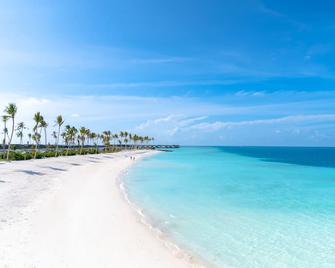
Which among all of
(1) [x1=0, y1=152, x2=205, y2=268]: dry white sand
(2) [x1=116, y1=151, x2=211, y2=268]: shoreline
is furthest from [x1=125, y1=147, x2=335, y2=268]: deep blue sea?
(1) [x1=0, y1=152, x2=205, y2=268]: dry white sand

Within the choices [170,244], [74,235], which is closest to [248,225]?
[170,244]

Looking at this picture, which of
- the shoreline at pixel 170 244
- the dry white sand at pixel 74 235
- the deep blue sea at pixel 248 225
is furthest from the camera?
the deep blue sea at pixel 248 225

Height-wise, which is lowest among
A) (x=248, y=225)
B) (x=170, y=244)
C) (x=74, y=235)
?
(x=248, y=225)

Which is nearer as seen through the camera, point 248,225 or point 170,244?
point 170,244

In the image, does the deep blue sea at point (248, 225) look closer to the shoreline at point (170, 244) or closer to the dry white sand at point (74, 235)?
the shoreline at point (170, 244)

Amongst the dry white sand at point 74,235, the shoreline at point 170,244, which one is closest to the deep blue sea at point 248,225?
the shoreline at point 170,244

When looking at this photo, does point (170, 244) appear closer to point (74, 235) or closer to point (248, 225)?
point (74, 235)

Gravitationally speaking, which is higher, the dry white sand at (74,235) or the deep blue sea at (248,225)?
the dry white sand at (74,235)

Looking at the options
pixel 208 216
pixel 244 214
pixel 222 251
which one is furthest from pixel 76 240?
pixel 244 214

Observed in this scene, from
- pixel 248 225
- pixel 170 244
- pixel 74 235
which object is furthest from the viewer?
pixel 248 225

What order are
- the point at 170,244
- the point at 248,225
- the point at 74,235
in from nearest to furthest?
the point at 74,235 < the point at 170,244 < the point at 248,225

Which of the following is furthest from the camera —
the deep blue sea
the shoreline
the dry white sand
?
the deep blue sea

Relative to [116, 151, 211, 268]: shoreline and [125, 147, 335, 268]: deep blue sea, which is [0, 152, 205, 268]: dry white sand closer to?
[116, 151, 211, 268]: shoreline

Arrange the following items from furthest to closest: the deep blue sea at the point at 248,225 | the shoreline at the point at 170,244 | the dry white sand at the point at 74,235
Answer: the deep blue sea at the point at 248,225
the shoreline at the point at 170,244
the dry white sand at the point at 74,235
